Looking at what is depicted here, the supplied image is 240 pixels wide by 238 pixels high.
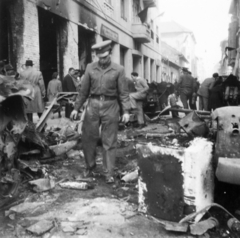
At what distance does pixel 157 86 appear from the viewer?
12992 mm

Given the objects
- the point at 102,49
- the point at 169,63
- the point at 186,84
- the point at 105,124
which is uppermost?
Result: the point at 169,63

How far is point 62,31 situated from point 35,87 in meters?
5.17

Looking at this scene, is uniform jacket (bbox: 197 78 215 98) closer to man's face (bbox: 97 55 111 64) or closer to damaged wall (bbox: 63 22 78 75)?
damaged wall (bbox: 63 22 78 75)

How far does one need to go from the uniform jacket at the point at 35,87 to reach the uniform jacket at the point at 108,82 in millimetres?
4125

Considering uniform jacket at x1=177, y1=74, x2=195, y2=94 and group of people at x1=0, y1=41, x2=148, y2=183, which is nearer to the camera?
group of people at x1=0, y1=41, x2=148, y2=183

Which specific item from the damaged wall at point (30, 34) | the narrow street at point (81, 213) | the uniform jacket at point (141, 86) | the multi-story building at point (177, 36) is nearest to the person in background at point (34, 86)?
the damaged wall at point (30, 34)

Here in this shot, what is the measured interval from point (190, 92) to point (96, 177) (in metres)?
9.54

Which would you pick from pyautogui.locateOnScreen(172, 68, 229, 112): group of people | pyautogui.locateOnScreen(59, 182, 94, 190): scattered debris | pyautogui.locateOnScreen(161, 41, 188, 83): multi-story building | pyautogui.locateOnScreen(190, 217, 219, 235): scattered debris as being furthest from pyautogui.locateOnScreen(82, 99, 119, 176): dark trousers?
pyautogui.locateOnScreen(161, 41, 188, 83): multi-story building

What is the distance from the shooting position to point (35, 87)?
8.41m

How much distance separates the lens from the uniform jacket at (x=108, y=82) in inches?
175

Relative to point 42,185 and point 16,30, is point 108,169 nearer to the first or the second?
point 42,185

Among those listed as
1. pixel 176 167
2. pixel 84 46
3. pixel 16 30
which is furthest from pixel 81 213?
pixel 84 46

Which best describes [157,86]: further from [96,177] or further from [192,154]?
[192,154]

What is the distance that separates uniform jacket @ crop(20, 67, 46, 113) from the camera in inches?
329
